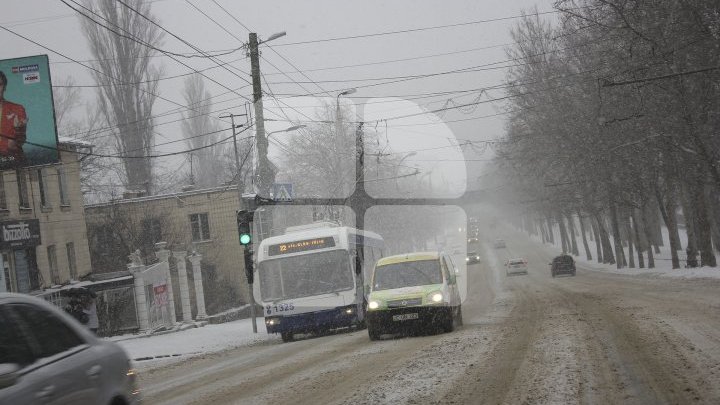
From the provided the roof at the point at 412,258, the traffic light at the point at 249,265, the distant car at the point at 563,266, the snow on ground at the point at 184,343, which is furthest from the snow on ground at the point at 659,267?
the snow on ground at the point at 184,343

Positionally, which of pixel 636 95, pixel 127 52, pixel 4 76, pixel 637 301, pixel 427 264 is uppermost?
pixel 127 52

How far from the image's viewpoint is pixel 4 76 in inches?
1005

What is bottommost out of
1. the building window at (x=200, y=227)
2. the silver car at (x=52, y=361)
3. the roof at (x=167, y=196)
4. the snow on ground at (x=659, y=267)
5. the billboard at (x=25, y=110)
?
the snow on ground at (x=659, y=267)

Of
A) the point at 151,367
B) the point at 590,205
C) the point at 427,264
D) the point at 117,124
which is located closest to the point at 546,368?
the point at 427,264

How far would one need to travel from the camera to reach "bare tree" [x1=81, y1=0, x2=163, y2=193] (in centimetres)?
5288

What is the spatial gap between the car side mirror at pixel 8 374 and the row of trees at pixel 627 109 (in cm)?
1933

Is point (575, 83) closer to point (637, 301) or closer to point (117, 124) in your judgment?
point (637, 301)

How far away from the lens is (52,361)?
17.5 feet

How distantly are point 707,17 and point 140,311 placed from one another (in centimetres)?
2162

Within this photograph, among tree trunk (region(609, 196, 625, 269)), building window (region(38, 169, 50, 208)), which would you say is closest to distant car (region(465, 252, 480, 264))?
tree trunk (region(609, 196, 625, 269))

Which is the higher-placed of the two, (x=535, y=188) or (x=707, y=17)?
(x=707, y=17)

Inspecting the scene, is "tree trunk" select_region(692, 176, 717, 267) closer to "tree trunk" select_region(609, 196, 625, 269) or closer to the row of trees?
the row of trees

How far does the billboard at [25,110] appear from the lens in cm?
2550

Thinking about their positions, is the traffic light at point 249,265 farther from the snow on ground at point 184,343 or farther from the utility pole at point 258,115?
the utility pole at point 258,115
